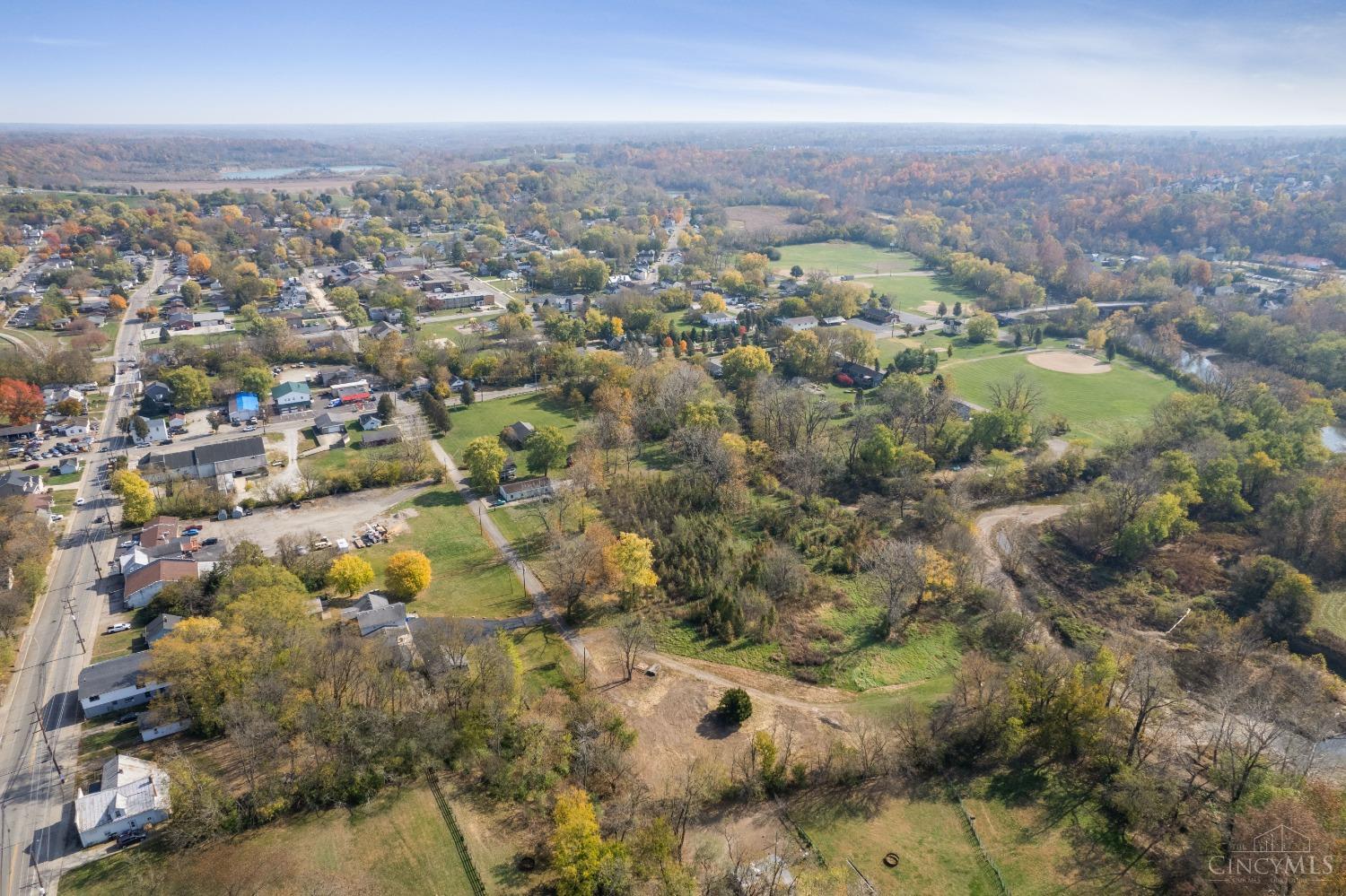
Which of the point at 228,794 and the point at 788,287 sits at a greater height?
the point at 788,287

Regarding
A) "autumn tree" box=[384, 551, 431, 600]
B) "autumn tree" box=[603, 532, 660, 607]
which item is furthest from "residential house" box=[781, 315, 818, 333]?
"autumn tree" box=[384, 551, 431, 600]

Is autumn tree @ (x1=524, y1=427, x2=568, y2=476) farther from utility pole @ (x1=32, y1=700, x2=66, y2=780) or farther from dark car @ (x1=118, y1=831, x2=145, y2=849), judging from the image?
dark car @ (x1=118, y1=831, x2=145, y2=849)

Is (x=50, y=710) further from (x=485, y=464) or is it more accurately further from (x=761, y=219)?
(x=761, y=219)

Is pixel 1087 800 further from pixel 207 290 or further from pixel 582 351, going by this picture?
pixel 207 290

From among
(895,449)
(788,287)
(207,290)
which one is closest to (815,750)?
(895,449)

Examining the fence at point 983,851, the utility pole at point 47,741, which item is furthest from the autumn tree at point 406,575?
the fence at point 983,851

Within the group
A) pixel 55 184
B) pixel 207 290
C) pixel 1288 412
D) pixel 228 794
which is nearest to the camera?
pixel 228 794

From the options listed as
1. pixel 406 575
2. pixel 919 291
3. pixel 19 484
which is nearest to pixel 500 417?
pixel 406 575

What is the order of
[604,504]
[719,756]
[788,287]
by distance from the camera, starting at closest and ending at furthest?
[719,756] → [604,504] → [788,287]
